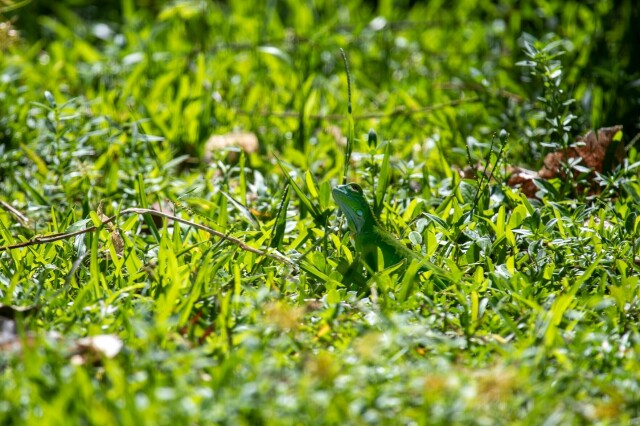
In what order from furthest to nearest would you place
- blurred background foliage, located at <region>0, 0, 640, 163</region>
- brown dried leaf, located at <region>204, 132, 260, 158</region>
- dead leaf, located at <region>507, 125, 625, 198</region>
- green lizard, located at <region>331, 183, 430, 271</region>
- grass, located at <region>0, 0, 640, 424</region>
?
blurred background foliage, located at <region>0, 0, 640, 163</region>, brown dried leaf, located at <region>204, 132, 260, 158</region>, dead leaf, located at <region>507, 125, 625, 198</region>, green lizard, located at <region>331, 183, 430, 271</region>, grass, located at <region>0, 0, 640, 424</region>

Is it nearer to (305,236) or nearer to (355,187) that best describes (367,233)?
(355,187)

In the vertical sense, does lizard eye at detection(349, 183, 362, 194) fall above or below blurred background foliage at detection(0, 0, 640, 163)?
above

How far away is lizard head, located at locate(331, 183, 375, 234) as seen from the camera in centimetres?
305

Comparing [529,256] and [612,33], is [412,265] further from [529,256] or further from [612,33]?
[612,33]

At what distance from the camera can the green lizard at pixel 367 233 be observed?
3000 millimetres

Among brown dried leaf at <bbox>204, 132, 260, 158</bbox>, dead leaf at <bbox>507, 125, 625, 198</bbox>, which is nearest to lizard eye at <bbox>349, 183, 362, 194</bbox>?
dead leaf at <bbox>507, 125, 625, 198</bbox>

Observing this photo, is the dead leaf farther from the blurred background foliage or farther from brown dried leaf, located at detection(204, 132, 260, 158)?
brown dried leaf, located at detection(204, 132, 260, 158)

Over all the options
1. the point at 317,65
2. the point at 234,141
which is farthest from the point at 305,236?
the point at 317,65

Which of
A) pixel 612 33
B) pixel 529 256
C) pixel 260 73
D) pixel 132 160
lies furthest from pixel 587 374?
pixel 612 33

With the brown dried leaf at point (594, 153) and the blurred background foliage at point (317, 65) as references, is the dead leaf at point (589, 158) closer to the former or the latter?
the brown dried leaf at point (594, 153)

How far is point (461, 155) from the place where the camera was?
407cm

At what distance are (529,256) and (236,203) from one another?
1202 millimetres

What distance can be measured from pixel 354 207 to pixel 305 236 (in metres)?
0.28

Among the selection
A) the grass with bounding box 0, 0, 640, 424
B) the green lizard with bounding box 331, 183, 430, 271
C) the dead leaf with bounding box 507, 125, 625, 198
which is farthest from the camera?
the dead leaf with bounding box 507, 125, 625, 198
